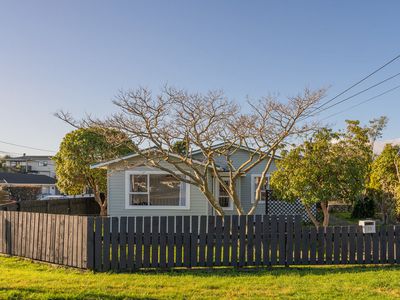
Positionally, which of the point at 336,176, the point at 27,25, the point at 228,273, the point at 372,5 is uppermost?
the point at 372,5

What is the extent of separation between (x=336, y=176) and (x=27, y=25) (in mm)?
10729

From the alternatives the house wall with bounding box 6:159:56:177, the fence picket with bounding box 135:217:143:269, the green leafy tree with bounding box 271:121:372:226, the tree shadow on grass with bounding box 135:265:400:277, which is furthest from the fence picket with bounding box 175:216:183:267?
the house wall with bounding box 6:159:56:177

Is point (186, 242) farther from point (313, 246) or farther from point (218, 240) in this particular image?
point (313, 246)

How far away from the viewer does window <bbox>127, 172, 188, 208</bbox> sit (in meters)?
16.6

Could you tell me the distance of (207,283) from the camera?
6887 mm

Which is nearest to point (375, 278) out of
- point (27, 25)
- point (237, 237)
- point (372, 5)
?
point (237, 237)

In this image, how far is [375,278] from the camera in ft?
23.9

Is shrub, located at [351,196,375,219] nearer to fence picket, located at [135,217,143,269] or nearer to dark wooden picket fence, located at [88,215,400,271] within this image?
dark wooden picket fence, located at [88,215,400,271]

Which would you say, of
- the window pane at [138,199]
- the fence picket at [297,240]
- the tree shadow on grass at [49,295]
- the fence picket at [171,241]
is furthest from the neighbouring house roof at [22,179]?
the fence picket at [297,240]

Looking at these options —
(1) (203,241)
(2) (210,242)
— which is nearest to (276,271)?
(2) (210,242)

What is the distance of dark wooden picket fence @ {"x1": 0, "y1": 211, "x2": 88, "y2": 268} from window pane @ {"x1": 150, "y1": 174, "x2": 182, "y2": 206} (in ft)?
23.7

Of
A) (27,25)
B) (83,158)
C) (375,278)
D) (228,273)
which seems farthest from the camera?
(83,158)

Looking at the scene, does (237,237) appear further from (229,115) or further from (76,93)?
(76,93)

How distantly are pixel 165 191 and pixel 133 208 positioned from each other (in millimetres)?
1474
